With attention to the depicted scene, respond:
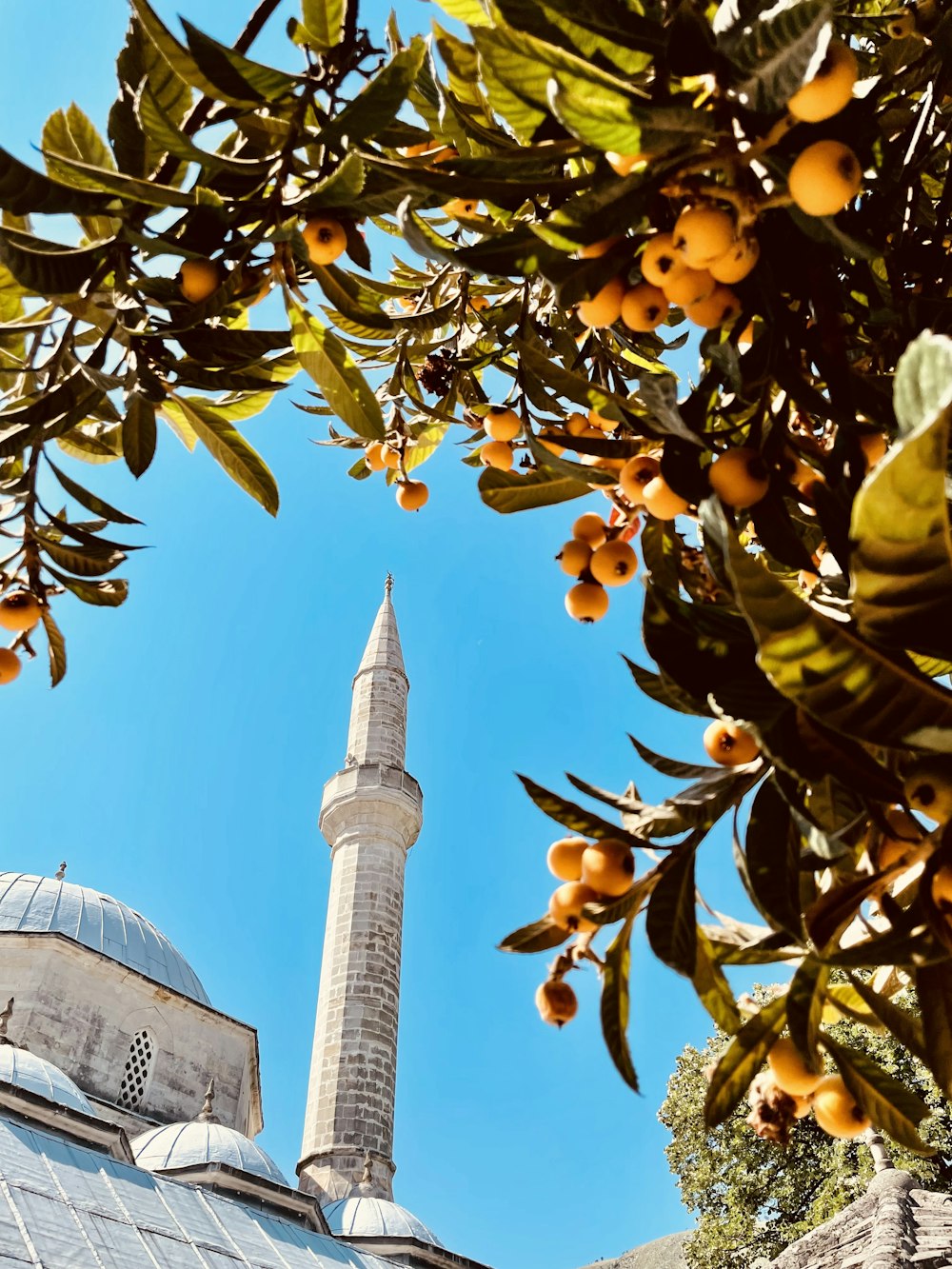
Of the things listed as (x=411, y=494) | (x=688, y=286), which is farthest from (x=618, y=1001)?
(x=411, y=494)

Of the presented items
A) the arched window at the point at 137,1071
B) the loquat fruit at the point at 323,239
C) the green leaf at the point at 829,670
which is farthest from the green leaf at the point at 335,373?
the arched window at the point at 137,1071

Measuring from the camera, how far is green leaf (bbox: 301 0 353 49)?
169 centimetres

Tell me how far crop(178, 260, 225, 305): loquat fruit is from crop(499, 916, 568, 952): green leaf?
1061mm

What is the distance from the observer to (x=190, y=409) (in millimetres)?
2143

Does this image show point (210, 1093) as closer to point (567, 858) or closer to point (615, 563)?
point (615, 563)

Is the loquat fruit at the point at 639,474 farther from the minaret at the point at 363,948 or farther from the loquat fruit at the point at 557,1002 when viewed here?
the minaret at the point at 363,948

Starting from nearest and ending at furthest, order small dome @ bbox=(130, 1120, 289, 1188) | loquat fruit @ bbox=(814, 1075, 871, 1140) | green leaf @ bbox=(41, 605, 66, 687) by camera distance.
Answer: loquat fruit @ bbox=(814, 1075, 871, 1140) → green leaf @ bbox=(41, 605, 66, 687) → small dome @ bbox=(130, 1120, 289, 1188)

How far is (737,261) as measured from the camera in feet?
4.44

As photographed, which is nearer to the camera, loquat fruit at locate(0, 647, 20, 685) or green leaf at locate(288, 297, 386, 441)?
green leaf at locate(288, 297, 386, 441)

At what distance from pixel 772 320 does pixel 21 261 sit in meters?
1.05

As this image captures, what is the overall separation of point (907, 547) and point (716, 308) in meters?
0.72

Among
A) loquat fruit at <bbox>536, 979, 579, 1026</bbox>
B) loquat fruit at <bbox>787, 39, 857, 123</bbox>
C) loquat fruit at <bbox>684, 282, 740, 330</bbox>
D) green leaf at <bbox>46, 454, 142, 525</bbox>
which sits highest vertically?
green leaf at <bbox>46, 454, 142, 525</bbox>

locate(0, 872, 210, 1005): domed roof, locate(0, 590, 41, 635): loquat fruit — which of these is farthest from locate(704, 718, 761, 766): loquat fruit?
locate(0, 872, 210, 1005): domed roof

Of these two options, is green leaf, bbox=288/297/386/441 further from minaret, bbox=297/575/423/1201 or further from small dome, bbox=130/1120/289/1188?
minaret, bbox=297/575/423/1201
